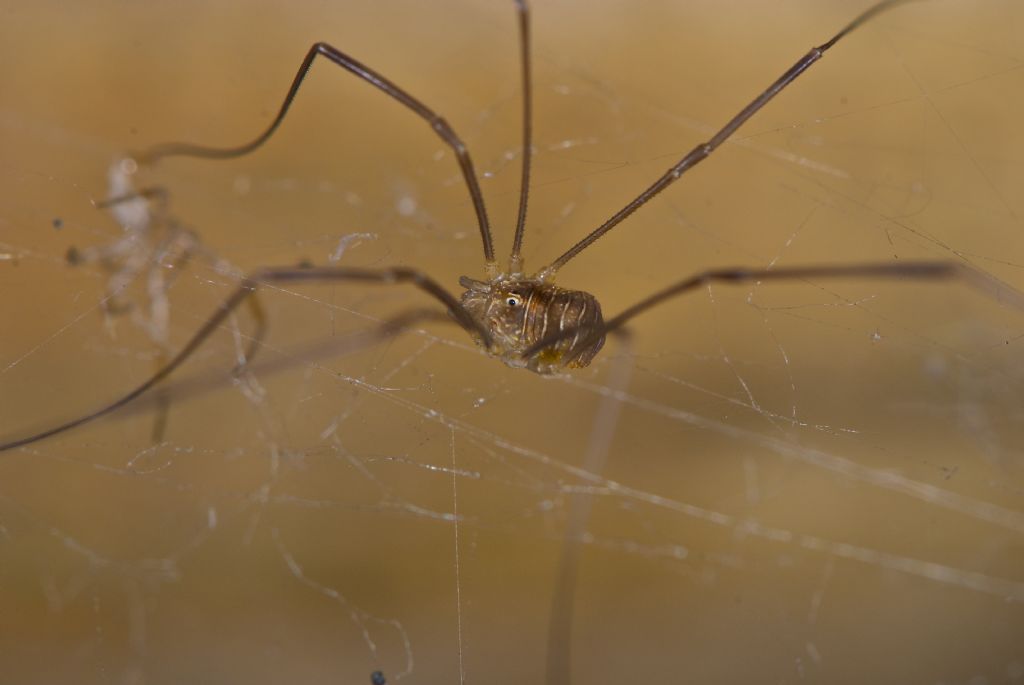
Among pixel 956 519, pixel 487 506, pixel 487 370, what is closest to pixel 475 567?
pixel 487 506

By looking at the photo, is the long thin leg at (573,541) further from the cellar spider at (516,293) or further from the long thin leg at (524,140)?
the long thin leg at (524,140)

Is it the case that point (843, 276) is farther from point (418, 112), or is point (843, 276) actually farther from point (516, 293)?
point (418, 112)

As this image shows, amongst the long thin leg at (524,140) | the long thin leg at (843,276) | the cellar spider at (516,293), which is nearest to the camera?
the long thin leg at (843,276)

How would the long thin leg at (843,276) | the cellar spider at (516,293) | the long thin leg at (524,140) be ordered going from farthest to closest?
the long thin leg at (524,140), the cellar spider at (516,293), the long thin leg at (843,276)

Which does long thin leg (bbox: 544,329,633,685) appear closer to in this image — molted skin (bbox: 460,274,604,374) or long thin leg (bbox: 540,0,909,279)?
molted skin (bbox: 460,274,604,374)

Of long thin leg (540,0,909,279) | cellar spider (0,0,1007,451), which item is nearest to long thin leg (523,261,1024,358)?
cellar spider (0,0,1007,451)

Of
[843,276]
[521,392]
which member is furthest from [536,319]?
[843,276]

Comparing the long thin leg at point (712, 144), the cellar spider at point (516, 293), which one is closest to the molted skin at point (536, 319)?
the cellar spider at point (516, 293)

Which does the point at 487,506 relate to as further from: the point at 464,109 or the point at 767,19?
the point at 767,19
